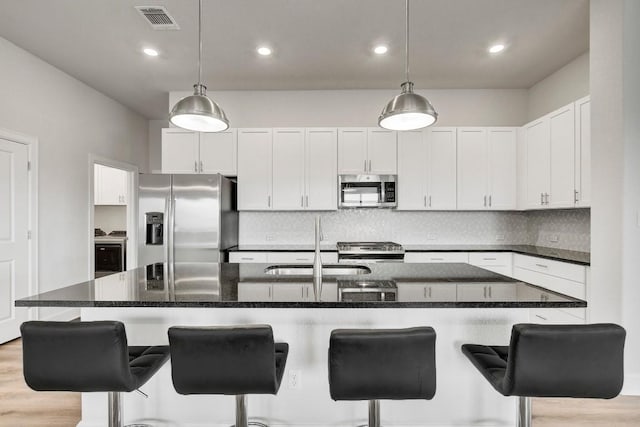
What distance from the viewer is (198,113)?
220 cm

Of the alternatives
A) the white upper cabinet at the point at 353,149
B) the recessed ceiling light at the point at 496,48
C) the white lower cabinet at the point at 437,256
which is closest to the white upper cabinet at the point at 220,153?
the white upper cabinet at the point at 353,149

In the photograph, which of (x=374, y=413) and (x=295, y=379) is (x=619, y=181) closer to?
(x=374, y=413)

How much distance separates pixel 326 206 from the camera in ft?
14.6

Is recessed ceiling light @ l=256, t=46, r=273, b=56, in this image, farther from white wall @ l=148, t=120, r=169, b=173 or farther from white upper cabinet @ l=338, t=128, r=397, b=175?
white wall @ l=148, t=120, r=169, b=173

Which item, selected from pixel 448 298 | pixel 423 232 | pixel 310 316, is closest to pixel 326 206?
pixel 423 232

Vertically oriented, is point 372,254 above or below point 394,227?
below

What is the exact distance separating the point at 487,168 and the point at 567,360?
344 cm

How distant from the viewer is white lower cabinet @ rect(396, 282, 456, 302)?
5.24ft

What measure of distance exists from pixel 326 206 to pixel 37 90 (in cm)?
328

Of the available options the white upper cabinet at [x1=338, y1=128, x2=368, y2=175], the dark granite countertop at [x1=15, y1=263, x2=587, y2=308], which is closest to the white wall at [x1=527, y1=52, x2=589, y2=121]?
the white upper cabinet at [x1=338, y1=128, x2=368, y2=175]

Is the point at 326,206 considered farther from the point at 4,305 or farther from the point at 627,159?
the point at 4,305

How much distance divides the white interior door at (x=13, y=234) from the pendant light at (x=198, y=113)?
229 cm

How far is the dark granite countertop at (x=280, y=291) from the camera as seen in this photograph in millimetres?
1556

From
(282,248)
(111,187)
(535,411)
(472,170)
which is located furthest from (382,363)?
(111,187)
